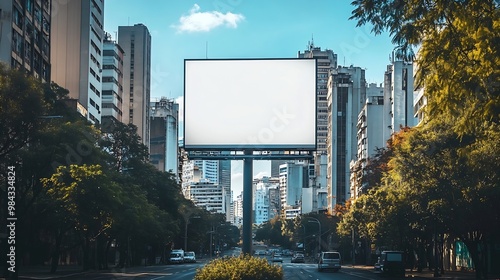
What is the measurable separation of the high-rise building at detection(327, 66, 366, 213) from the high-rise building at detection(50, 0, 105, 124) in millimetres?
77192

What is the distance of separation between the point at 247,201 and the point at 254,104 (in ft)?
13.4

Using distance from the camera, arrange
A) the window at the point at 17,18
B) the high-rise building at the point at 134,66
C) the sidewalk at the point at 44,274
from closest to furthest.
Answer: the sidewalk at the point at 44,274 → the window at the point at 17,18 → the high-rise building at the point at 134,66

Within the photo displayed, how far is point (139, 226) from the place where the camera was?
7212 cm

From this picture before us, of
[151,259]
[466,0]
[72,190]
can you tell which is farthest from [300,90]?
[151,259]

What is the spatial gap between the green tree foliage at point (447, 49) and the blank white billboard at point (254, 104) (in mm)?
13921

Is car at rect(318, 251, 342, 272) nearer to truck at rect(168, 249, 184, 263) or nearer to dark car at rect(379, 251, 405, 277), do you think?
dark car at rect(379, 251, 405, 277)

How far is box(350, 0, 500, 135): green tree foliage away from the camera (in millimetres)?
16484

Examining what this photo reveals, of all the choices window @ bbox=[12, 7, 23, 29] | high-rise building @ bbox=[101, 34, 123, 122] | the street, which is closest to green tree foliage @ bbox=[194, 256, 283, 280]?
the street

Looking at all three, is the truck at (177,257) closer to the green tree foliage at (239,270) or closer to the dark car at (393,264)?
the dark car at (393,264)

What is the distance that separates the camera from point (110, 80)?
12888 cm

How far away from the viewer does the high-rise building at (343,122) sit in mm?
174250

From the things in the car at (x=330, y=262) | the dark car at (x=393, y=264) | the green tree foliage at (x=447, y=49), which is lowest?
the car at (x=330, y=262)

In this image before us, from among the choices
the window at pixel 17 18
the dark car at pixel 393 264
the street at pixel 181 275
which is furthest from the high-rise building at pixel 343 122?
the dark car at pixel 393 264

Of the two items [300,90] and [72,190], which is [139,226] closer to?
[72,190]
